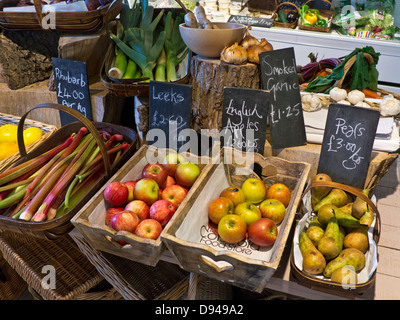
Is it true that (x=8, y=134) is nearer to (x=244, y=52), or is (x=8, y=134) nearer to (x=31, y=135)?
(x=31, y=135)

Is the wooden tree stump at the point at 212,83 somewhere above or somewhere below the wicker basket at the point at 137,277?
above

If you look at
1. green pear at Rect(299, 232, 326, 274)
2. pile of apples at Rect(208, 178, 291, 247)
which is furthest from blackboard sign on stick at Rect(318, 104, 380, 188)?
green pear at Rect(299, 232, 326, 274)

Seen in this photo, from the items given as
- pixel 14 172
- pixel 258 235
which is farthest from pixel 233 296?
pixel 14 172

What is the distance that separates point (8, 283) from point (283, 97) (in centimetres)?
185

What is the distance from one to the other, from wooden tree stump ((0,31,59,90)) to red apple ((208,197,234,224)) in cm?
143

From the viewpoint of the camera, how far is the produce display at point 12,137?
172 cm

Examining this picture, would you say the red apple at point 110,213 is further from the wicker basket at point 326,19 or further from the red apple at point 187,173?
the wicker basket at point 326,19

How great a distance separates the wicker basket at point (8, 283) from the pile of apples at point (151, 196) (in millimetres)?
1102

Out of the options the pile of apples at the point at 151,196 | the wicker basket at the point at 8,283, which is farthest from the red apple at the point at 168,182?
the wicker basket at the point at 8,283

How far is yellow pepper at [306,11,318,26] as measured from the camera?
3797mm

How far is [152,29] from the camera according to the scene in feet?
6.15

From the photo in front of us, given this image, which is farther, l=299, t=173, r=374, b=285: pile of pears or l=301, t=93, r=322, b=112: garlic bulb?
l=301, t=93, r=322, b=112: garlic bulb

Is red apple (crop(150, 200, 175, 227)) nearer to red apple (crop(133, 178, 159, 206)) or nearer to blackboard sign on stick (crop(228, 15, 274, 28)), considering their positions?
red apple (crop(133, 178, 159, 206))
